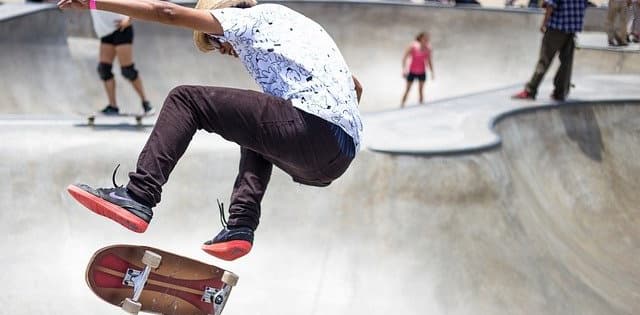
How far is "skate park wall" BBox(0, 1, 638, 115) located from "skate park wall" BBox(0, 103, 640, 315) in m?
5.40

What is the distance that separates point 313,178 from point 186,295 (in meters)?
1.22

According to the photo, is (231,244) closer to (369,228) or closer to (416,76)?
(369,228)

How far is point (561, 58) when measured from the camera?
9539 mm

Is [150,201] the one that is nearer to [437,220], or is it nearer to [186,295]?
[186,295]

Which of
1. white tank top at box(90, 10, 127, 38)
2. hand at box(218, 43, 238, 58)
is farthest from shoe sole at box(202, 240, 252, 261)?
white tank top at box(90, 10, 127, 38)

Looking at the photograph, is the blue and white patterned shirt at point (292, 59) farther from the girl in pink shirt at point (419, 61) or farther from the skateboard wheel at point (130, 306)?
the girl in pink shirt at point (419, 61)

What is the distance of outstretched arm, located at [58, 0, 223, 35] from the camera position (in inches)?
130

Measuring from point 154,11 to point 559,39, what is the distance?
272 inches

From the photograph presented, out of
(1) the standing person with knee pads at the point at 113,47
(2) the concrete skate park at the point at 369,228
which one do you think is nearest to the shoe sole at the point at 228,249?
(2) the concrete skate park at the point at 369,228

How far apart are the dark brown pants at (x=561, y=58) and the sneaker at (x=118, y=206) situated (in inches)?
260

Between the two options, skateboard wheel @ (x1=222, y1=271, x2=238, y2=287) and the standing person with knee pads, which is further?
the standing person with knee pads

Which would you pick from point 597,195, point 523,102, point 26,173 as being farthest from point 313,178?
point 523,102

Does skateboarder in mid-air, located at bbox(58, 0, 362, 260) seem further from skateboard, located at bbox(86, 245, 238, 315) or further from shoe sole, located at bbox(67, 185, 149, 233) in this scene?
skateboard, located at bbox(86, 245, 238, 315)

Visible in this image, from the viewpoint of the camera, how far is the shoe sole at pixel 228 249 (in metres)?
3.80
